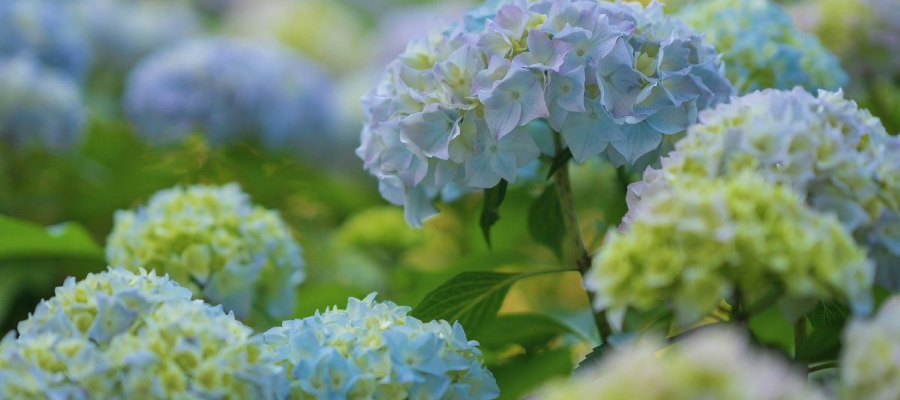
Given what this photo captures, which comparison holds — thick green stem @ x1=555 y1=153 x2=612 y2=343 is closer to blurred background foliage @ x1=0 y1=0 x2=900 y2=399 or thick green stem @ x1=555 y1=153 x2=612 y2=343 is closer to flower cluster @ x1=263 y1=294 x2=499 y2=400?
blurred background foliage @ x1=0 y1=0 x2=900 y2=399

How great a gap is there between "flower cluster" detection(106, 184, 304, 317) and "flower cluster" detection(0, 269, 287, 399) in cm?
29

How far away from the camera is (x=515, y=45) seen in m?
0.70

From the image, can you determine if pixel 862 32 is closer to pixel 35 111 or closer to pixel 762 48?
pixel 762 48

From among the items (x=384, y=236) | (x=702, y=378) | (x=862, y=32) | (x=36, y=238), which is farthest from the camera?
(x=384, y=236)

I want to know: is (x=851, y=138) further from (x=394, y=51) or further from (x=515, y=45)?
(x=394, y=51)

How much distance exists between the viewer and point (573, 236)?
806 mm

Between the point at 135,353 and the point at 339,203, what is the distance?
116cm

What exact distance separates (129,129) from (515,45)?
122cm

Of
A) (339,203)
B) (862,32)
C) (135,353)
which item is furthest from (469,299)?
(339,203)

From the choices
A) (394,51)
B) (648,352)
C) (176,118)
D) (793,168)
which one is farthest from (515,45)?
(394,51)

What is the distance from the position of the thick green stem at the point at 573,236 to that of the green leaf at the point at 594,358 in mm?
97

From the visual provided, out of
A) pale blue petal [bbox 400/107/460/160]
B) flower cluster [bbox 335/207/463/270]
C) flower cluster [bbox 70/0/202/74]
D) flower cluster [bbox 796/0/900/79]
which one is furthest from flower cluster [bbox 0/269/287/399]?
flower cluster [bbox 70/0/202/74]

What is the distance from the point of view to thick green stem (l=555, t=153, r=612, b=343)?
2.60 ft

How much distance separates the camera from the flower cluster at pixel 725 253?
49cm
